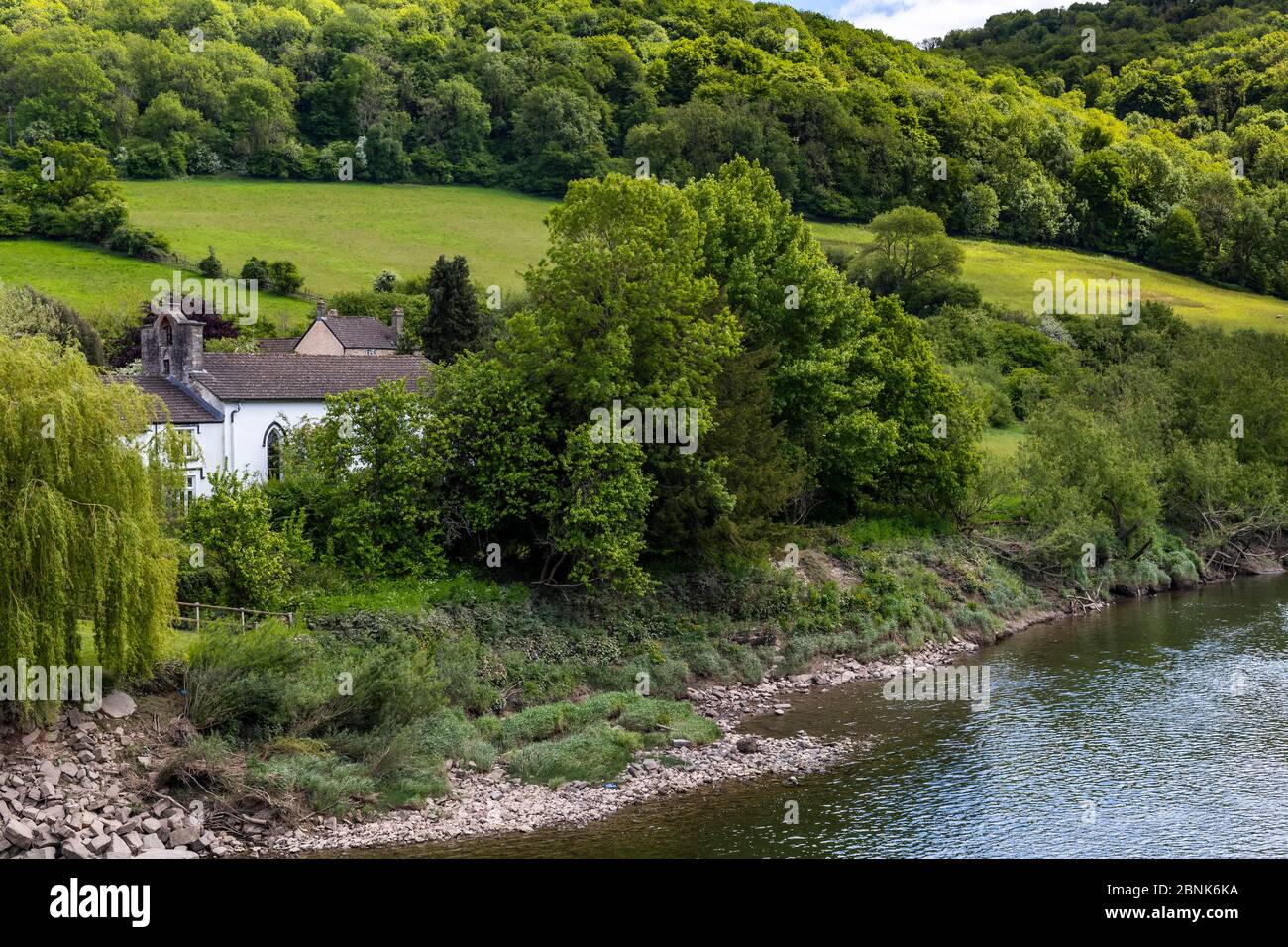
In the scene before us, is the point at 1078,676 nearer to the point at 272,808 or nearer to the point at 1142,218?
the point at 272,808

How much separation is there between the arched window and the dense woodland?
5140 cm

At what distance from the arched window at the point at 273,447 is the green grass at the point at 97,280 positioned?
1129 inches

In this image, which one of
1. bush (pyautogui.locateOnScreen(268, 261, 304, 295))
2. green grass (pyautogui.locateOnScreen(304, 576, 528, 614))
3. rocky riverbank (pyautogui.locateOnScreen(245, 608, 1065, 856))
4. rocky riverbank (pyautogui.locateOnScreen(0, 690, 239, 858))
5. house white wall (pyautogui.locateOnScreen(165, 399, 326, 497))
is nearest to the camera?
rocky riverbank (pyautogui.locateOnScreen(0, 690, 239, 858))

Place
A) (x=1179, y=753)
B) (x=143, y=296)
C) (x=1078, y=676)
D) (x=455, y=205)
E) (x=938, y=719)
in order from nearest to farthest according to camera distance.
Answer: (x=1179, y=753)
(x=938, y=719)
(x=1078, y=676)
(x=143, y=296)
(x=455, y=205)

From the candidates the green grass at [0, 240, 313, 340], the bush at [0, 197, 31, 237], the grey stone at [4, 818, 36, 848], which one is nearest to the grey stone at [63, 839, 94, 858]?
the grey stone at [4, 818, 36, 848]

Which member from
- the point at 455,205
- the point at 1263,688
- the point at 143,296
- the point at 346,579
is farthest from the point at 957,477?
the point at 455,205

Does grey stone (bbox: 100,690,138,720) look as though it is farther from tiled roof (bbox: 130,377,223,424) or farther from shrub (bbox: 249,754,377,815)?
tiled roof (bbox: 130,377,223,424)

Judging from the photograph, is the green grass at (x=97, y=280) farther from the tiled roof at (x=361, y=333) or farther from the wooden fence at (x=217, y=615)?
the wooden fence at (x=217, y=615)

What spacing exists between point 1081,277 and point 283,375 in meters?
73.1

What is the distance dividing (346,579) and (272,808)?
9850mm

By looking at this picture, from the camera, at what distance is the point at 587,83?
112m

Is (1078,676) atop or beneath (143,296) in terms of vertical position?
beneath

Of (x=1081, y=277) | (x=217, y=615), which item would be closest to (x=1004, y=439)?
(x=1081, y=277)

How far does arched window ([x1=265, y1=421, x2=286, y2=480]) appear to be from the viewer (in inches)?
1714
